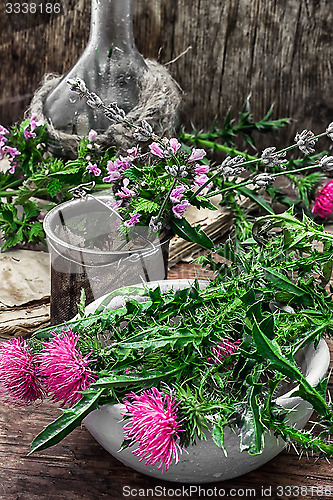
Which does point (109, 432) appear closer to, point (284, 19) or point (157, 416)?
point (157, 416)

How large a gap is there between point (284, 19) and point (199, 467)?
0.78m

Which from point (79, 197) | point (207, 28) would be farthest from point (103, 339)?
Answer: point (207, 28)

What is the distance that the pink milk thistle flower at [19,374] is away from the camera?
0.38 m

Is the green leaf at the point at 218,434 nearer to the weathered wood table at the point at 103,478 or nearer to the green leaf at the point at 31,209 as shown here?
the weathered wood table at the point at 103,478

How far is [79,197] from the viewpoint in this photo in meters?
0.58

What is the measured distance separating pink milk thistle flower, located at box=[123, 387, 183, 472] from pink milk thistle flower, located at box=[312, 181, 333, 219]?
1.66 feet

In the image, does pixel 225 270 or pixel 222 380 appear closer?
pixel 222 380

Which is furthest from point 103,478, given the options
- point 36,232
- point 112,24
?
point 112,24

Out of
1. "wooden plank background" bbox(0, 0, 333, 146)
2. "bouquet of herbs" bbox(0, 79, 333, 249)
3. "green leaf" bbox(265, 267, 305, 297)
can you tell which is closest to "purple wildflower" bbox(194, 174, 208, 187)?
"bouquet of herbs" bbox(0, 79, 333, 249)

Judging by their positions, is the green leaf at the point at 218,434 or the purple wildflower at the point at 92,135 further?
the purple wildflower at the point at 92,135

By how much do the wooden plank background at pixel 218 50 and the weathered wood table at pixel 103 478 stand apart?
0.71 meters

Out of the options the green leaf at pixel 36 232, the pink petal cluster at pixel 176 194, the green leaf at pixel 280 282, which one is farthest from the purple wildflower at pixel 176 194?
the green leaf at pixel 36 232

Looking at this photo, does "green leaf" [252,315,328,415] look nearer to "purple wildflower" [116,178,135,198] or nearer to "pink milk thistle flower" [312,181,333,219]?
"purple wildflower" [116,178,135,198]

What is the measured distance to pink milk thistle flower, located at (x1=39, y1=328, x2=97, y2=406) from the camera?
14.1 inches
